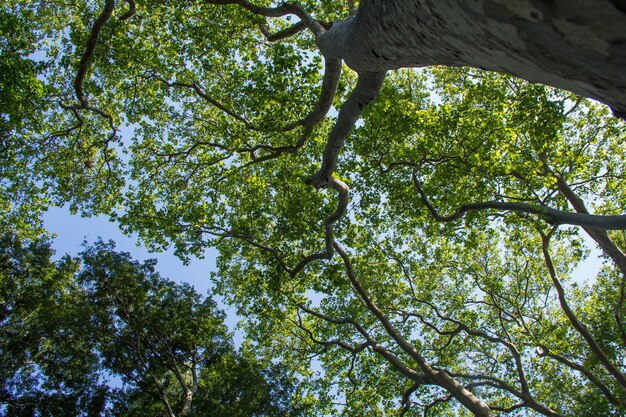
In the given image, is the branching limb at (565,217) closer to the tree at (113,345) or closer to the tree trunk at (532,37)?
the tree trunk at (532,37)

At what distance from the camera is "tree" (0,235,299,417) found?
564 inches

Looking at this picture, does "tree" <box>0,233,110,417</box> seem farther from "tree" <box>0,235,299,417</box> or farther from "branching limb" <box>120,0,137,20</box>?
"branching limb" <box>120,0,137,20</box>

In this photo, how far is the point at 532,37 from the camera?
152 centimetres

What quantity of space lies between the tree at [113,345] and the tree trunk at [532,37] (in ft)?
46.7

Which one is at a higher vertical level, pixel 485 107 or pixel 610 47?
Answer: pixel 485 107

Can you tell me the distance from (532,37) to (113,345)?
17135 mm

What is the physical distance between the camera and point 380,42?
343cm

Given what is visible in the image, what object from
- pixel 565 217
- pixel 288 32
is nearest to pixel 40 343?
pixel 288 32

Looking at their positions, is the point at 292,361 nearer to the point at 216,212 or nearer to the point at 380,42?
the point at 216,212

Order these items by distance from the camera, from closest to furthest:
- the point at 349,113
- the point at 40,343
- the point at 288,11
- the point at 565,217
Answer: the point at 349,113
the point at 565,217
the point at 288,11
the point at 40,343

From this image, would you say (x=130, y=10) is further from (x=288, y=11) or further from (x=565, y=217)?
(x=565, y=217)

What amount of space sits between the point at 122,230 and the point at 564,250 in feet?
53.8

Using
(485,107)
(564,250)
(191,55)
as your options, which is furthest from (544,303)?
(191,55)

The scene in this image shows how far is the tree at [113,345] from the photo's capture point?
14320 mm
